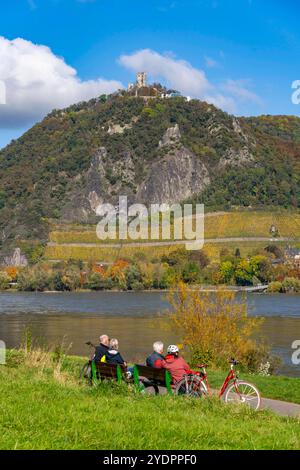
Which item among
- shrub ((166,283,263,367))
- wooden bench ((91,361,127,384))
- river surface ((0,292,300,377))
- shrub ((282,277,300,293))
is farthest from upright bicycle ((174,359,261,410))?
shrub ((282,277,300,293))

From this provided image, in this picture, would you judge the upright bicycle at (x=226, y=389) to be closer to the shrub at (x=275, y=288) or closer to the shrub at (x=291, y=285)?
the shrub at (x=291, y=285)

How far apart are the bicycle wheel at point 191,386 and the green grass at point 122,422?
2.67 feet

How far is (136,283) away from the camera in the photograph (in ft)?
404

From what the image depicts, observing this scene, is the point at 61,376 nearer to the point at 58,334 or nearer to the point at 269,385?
the point at 269,385

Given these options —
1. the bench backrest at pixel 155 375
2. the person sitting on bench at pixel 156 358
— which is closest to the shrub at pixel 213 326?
the person sitting on bench at pixel 156 358

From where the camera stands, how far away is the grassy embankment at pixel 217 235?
152m

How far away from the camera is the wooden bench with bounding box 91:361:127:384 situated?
37.0ft

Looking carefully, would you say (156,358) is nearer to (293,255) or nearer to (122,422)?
(122,422)

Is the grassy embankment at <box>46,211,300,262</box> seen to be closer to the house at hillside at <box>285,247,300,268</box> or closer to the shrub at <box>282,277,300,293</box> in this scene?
the house at hillside at <box>285,247,300,268</box>

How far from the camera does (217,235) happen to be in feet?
520

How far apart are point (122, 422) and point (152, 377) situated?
377 cm

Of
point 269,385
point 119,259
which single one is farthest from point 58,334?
point 119,259

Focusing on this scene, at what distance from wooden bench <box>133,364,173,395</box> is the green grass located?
2.47ft
